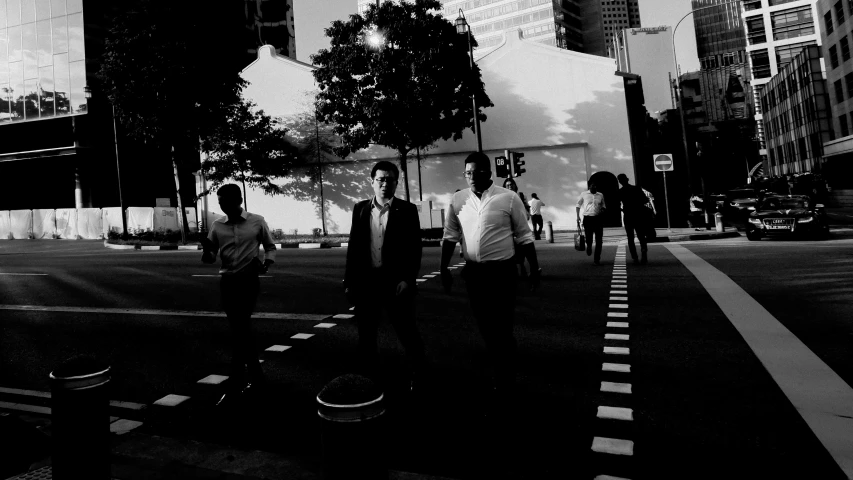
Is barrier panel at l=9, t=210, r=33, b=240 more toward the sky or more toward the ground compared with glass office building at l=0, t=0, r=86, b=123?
more toward the ground

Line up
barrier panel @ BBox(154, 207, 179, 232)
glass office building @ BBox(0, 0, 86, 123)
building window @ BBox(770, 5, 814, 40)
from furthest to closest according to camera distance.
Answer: building window @ BBox(770, 5, 814, 40), glass office building @ BBox(0, 0, 86, 123), barrier panel @ BBox(154, 207, 179, 232)

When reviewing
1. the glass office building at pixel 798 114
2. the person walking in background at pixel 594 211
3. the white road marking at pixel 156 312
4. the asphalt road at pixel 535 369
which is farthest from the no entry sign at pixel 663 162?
the glass office building at pixel 798 114

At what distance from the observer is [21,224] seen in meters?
33.5

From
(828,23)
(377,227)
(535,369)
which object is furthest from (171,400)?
(828,23)

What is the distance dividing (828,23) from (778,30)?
756 inches

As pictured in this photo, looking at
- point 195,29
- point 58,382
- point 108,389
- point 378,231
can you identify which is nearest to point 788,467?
point 378,231

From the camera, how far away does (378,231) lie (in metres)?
3.98

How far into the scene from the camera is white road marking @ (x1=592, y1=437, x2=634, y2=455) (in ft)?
9.41

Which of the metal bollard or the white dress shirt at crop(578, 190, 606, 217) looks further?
the white dress shirt at crop(578, 190, 606, 217)

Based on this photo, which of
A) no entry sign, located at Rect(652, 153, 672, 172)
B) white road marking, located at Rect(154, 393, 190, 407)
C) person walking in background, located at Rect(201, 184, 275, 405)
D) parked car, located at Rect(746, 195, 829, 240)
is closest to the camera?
white road marking, located at Rect(154, 393, 190, 407)

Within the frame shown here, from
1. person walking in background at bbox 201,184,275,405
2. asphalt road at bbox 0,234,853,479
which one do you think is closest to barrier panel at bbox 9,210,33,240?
asphalt road at bbox 0,234,853,479

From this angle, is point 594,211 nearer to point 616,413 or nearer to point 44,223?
point 616,413

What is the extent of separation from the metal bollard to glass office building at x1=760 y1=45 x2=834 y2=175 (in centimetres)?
6107

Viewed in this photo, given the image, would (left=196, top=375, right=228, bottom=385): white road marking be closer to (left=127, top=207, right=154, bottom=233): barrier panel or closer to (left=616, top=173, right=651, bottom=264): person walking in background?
(left=616, top=173, right=651, bottom=264): person walking in background
